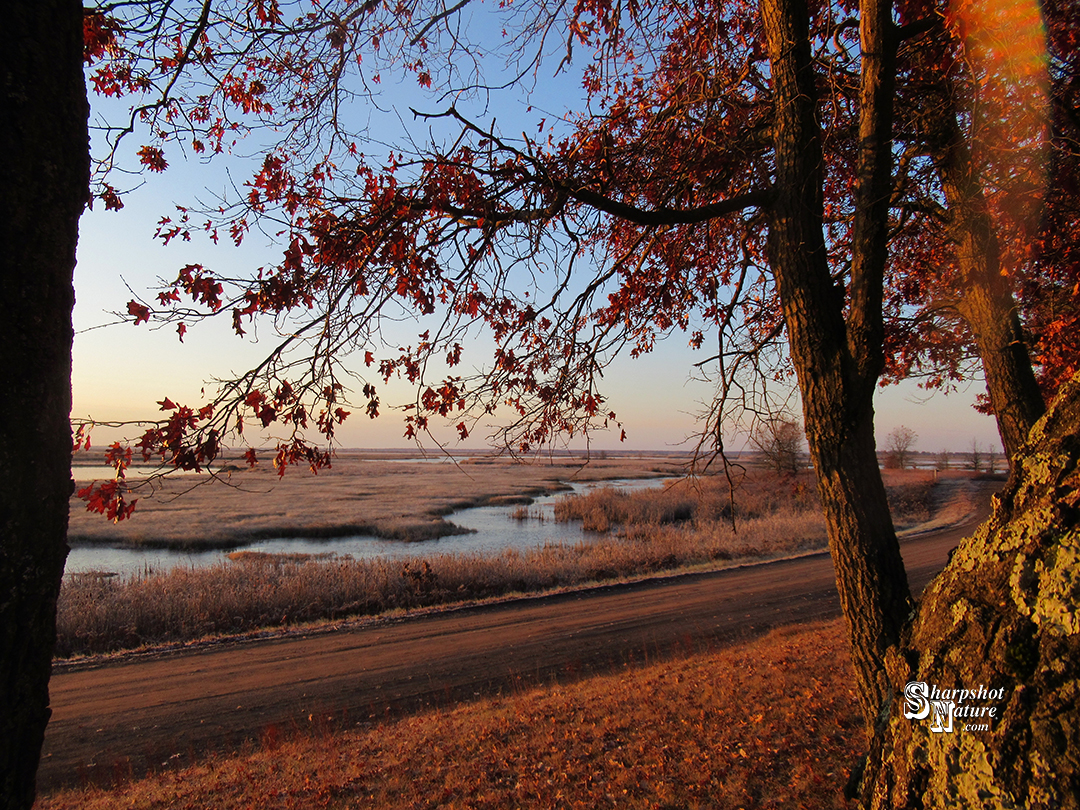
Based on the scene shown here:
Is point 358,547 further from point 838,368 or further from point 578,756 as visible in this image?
Result: point 838,368

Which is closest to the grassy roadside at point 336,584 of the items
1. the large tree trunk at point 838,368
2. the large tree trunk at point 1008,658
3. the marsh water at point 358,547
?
the large tree trunk at point 838,368

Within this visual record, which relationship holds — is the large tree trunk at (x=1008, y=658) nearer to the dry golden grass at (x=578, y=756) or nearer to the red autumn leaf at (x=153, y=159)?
the dry golden grass at (x=578, y=756)

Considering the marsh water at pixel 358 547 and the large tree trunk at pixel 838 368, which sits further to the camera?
the marsh water at pixel 358 547

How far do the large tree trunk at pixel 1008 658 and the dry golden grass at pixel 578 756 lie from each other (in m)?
3.13

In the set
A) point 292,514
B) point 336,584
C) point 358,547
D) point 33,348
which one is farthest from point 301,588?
point 292,514

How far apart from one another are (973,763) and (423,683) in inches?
363

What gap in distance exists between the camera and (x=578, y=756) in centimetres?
542

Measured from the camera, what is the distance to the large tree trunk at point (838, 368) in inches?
139

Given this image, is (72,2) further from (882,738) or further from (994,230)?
(994,230)

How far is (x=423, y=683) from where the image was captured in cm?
931

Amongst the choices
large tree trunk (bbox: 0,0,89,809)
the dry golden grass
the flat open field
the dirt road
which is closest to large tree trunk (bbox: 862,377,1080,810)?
large tree trunk (bbox: 0,0,89,809)

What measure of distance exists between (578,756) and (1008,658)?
4917 mm

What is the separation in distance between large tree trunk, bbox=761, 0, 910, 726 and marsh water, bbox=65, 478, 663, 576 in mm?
20708

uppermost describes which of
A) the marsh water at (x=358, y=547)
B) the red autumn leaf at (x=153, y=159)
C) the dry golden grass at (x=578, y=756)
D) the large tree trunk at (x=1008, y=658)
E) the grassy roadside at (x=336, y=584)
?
the red autumn leaf at (x=153, y=159)
